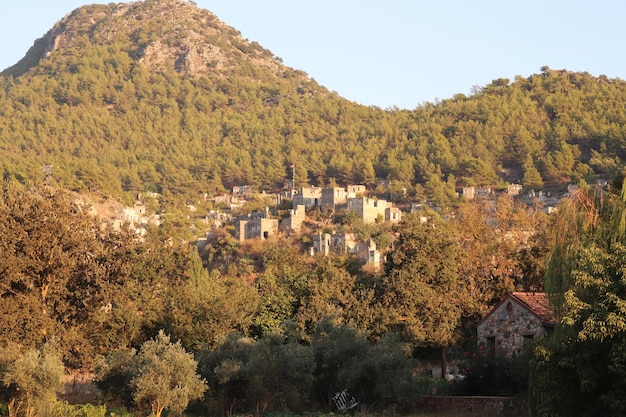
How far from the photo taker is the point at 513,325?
3253 cm

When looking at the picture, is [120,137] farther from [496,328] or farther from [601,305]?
[601,305]

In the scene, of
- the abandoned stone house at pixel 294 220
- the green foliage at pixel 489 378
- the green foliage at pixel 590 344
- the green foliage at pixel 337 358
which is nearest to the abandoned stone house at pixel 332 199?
the abandoned stone house at pixel 294 220

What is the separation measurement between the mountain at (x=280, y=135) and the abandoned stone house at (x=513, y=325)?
81.5 metres

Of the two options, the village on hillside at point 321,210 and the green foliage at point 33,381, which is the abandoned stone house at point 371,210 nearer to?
the village on hillside at point 321,210

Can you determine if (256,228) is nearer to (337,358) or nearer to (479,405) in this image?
(337,358)

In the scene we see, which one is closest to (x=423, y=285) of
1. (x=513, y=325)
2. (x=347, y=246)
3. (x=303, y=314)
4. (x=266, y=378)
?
(x=303, y=314)

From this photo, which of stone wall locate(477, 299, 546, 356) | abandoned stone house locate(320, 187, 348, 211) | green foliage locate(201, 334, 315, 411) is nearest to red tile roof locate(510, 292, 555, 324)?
stone wall locate(477, 299, 546, 356)

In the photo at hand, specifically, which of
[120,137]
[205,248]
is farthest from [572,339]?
[120,137]

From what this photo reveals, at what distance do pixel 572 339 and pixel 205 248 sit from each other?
78.5m

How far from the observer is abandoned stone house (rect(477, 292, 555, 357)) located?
3123 centimetres

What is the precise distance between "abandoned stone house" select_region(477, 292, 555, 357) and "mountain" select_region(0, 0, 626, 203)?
267 feet

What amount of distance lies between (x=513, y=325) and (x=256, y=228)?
6599 centimetres

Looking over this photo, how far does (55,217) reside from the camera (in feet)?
119

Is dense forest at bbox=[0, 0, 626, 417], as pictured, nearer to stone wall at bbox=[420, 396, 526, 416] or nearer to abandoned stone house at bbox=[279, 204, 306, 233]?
stone wall at bbox=[420, 396, 526, 416]
